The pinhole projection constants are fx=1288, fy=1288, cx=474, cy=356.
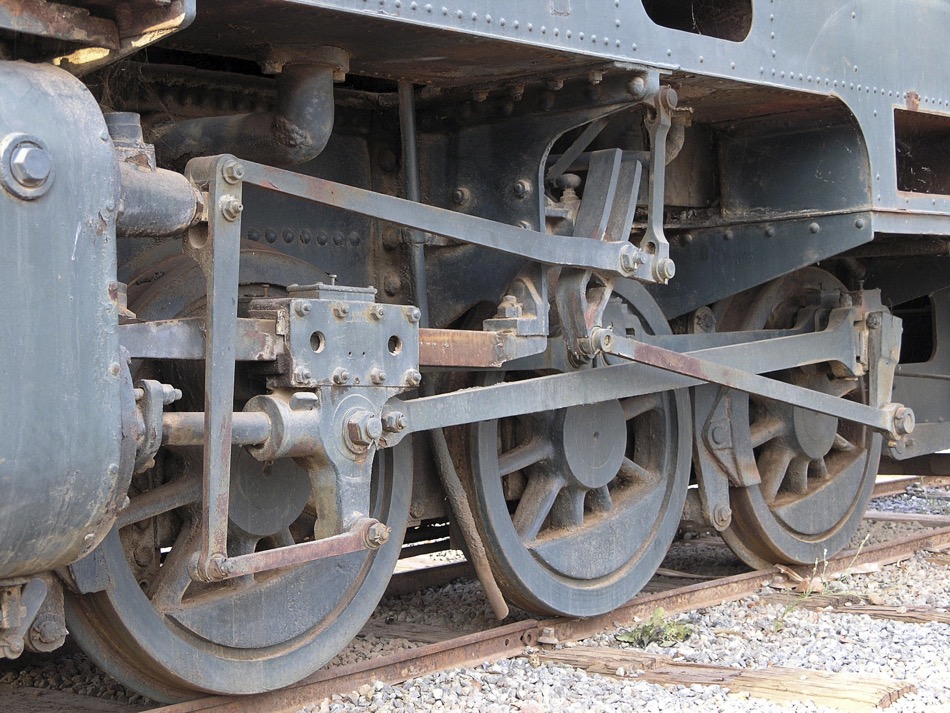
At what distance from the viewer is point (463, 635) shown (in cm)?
457

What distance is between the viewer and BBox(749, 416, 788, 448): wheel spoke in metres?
5.83

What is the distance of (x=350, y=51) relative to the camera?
3596 mm

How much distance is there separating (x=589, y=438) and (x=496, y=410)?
2.85 ft

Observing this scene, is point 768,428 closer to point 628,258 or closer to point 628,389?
point 628,389

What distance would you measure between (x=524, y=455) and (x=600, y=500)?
45 centimetres

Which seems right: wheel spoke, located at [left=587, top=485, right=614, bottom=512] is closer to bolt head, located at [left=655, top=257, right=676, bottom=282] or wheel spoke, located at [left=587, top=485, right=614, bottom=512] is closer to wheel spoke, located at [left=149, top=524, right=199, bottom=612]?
bolt head, located at [left=655, top=257, right=676, bottom=282]

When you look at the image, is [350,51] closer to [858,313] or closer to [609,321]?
Answer: [609,321]

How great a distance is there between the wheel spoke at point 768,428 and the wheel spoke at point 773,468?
0.08 m

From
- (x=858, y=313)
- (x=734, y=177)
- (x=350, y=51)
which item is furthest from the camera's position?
(x=858, y=313)

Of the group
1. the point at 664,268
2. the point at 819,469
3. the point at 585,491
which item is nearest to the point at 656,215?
the point at 664,268

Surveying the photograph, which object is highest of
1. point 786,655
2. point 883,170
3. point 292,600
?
point 883,170

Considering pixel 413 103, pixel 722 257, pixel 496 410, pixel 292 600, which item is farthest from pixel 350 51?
pixel 722 257

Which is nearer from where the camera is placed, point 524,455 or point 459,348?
point 459,348

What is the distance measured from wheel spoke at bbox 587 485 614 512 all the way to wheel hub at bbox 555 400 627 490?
5cm
